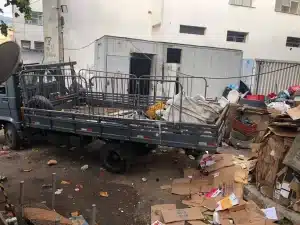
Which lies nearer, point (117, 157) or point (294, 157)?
point (294, 157)

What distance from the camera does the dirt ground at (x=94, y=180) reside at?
4.31m

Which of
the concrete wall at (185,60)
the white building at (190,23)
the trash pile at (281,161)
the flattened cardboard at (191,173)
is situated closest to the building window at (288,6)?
the white building at (190,23)

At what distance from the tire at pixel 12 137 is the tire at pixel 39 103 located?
1.01 meters

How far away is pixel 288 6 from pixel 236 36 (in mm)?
3859

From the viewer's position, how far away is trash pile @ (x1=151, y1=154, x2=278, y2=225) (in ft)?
12.9

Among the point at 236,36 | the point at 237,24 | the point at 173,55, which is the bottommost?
the point at 173,55

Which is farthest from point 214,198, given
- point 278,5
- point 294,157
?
point 278,5

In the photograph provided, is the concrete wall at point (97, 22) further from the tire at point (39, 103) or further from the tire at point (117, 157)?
the tire at point (117, 157)

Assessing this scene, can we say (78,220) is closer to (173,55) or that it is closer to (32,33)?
(173,55)

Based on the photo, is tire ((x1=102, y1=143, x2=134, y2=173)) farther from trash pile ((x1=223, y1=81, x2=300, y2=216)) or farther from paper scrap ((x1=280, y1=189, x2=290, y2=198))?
paper scrap ((x1=280, y1=189, x2=290, y2=198))

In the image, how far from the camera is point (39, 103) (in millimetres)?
5742

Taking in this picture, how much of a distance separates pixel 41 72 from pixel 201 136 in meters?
4.06

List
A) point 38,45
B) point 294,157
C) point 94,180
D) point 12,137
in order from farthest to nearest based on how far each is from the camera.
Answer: point 38,45
point 12,137
point 94,180
point 294,157

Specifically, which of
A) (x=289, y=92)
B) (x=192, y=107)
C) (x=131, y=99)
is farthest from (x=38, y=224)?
(x=289, y=92)
